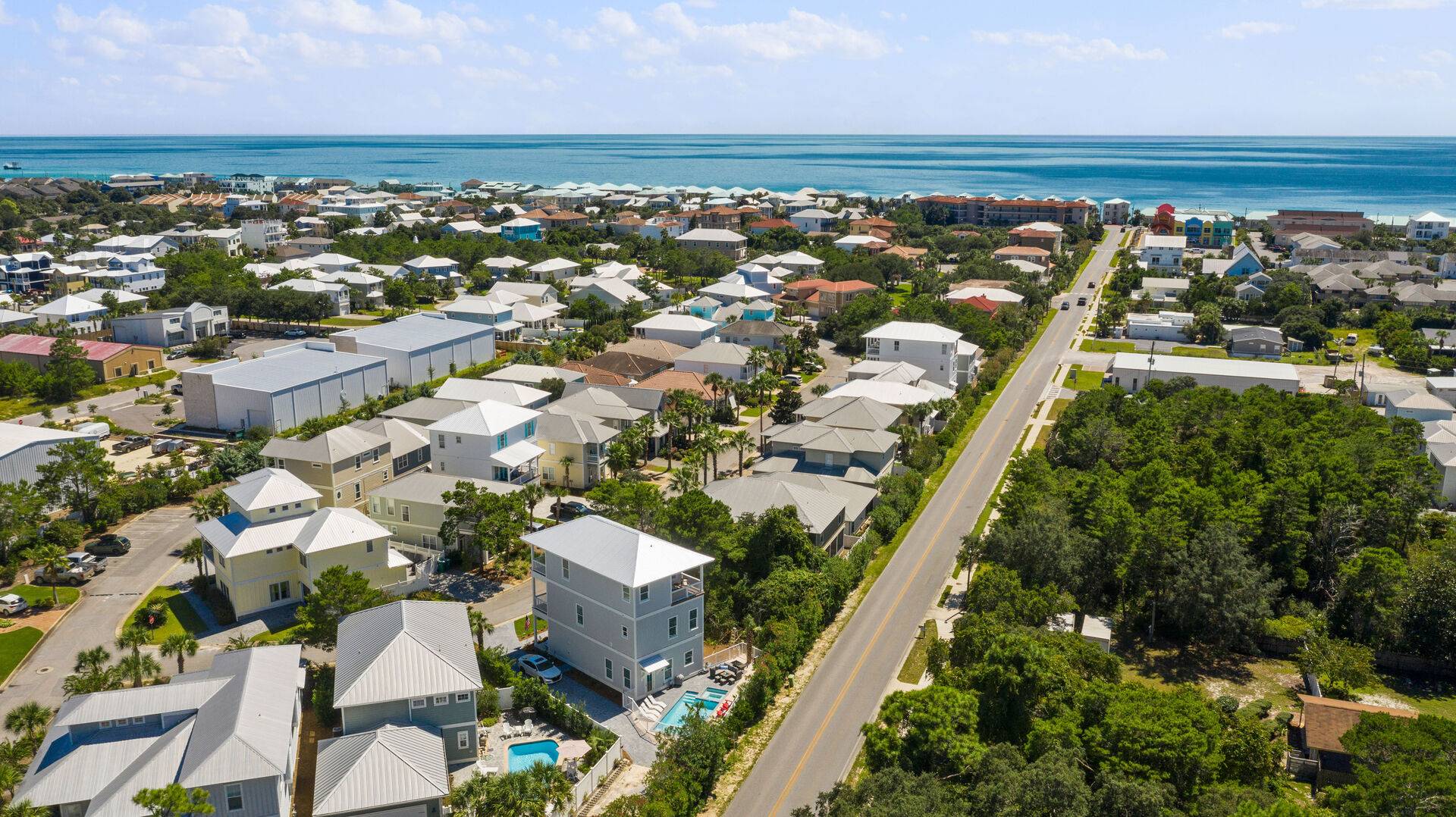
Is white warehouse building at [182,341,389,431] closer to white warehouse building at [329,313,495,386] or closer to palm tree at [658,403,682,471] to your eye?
white warehouse building at [329,313,495,386]

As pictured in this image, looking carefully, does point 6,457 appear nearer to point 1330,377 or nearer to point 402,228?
point 1330,377

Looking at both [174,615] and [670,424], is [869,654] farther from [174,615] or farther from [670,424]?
[174,615]

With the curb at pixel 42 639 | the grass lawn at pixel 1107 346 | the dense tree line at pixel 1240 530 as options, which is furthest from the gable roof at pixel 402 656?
the grass lawn at pixel 1107 346

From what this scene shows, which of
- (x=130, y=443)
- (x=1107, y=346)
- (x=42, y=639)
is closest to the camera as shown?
(x=42, y=639)

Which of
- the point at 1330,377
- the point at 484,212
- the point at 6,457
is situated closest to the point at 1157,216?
the point at 1330,377

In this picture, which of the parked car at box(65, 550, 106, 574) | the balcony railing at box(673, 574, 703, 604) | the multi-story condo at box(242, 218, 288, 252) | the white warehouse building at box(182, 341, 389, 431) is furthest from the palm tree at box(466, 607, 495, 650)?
the multi-story condo at box(242, 218, 288, 252)

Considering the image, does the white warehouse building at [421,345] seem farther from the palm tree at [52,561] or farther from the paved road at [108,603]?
the palm tree at [52,561]

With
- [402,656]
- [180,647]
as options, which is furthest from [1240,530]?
[180,647]
